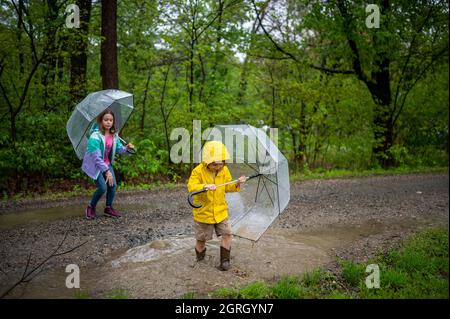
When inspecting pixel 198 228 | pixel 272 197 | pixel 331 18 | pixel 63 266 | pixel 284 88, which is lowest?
pixel 63 266

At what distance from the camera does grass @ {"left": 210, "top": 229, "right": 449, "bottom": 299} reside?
386cm

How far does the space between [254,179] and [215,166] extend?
601mm

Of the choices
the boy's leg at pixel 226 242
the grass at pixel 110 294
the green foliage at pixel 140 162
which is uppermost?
the green foliage at pixel 140 162

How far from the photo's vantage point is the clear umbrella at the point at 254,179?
4.43 metres

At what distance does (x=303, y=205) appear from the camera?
8.37 meters

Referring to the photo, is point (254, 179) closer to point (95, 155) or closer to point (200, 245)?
point (200, 245)

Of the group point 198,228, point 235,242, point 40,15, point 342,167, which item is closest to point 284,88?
point 342,167

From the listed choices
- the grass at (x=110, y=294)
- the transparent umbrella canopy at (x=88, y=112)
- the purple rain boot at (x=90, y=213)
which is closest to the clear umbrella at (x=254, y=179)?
the grass at (x=110, y=294)

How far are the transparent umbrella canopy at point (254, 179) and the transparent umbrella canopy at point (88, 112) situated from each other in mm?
2560

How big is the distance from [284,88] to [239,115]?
196 centimetres

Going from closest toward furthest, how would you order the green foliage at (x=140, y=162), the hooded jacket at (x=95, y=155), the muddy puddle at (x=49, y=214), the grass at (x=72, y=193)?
1. the hooded jacket at (x=95, y=155)
2. the muddy puddle at (x=49, y=214)
3. the grass at (x=72, y=193)
4. the green foliage at (x=140, y=162)

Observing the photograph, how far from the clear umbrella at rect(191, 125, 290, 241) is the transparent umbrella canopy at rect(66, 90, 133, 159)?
2.59m

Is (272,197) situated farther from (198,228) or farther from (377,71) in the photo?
(377,71)

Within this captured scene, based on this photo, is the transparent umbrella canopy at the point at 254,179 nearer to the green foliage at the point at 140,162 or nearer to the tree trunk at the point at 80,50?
the green foliage at the point at 140,162
